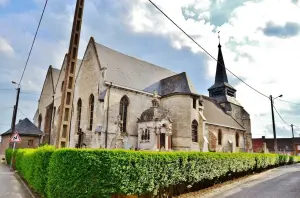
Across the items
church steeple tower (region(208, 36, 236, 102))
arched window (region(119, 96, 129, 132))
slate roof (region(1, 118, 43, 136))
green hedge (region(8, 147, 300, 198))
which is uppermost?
church steeple tower (region(208, 36, 236, 102))

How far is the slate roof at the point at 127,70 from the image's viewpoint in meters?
26.4

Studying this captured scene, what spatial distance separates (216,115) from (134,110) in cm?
1548

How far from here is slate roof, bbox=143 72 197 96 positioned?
2799cm

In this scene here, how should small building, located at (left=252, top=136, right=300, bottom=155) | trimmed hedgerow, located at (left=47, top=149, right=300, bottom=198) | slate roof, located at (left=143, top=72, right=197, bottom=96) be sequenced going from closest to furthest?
trimmed hedgerow, located at (left=47, top=149, right=300, bottom=198) → slate roof, located at (left=143, top=72, right=197, bottom=96) → small building, located at (left=252, top=136, right=300, bottom=155)

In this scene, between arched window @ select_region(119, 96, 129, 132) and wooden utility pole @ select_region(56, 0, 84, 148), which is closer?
wooden utility pole @ select_region(56, 0, 84, 148)

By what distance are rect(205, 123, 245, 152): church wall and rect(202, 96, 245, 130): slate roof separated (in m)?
0.82

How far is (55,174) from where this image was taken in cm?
677

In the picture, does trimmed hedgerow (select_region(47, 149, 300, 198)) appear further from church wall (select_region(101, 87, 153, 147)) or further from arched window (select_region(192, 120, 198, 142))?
arched window (select_region(192, 120, 198, 142))

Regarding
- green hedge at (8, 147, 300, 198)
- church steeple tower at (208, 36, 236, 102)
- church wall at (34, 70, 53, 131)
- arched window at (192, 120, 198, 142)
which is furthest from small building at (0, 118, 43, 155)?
church steeple tower at (208, 36, 236, 102)

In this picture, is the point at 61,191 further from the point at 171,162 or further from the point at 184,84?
the point at 184,84

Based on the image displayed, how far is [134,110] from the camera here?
26.2 metres

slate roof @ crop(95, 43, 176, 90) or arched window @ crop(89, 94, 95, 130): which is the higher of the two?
slate roof @ crop(95, 43, 176, 90)

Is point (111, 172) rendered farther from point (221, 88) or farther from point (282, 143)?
point (282, 143)

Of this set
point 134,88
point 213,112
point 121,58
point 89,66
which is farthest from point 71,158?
point 213,112
